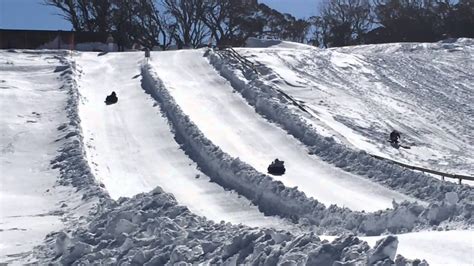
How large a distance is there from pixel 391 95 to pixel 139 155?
16.9m

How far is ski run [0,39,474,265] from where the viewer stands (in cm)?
1070

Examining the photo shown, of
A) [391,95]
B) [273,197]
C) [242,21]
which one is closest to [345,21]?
[242,21]

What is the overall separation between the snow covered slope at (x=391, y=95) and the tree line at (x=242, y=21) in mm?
19799

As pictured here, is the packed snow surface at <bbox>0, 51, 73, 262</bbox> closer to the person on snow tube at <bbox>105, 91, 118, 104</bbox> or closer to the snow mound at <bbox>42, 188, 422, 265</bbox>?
the snow mound at <bbox>42, 188, 422, 265</bbox>

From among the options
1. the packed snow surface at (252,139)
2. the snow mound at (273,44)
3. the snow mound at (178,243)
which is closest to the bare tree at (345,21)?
the snow mound at (273,44)

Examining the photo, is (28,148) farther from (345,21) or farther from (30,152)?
(345,21)

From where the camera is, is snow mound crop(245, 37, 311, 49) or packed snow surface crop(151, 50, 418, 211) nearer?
packed snow surface crop(151, 50, 418, 211)

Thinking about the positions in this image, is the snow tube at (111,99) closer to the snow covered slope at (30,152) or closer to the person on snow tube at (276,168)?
the snow covered slope at (30,152)

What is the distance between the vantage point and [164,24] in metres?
71.8

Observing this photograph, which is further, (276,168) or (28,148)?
(28,148)

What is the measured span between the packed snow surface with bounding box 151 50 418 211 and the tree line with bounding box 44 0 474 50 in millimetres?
30343

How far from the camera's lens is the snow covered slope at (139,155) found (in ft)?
52.9

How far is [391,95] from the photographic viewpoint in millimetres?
34469

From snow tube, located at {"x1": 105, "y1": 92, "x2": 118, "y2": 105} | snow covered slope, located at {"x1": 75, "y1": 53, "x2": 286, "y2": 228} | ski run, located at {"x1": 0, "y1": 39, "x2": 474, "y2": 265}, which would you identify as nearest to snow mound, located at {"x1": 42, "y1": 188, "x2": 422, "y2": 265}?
ski run, located at {"x1": 0, "y1": 39, "x2": 474, "y2": 265}
